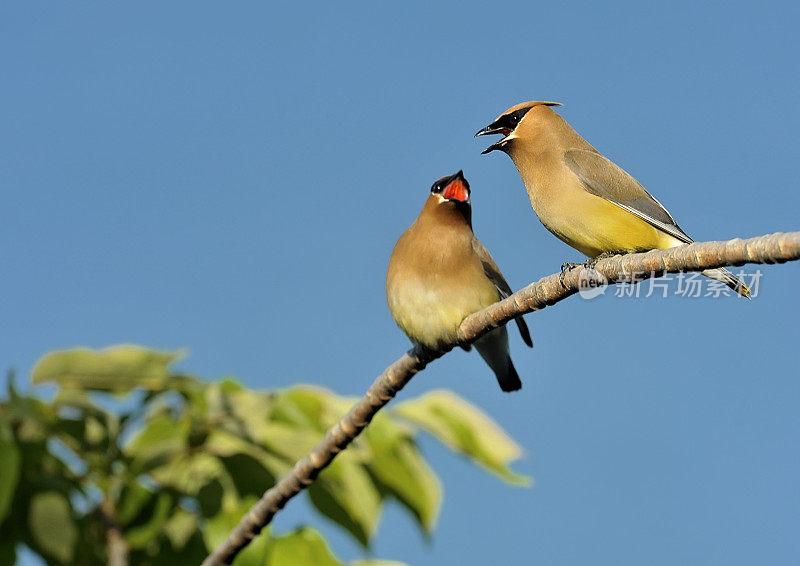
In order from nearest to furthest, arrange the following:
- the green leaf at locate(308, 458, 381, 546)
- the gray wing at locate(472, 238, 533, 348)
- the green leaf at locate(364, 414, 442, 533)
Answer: the gray wing at locate(472, 238, 533, 348) < the green leaf at locate(308, 458, 381, 546) < the green leaf at locate(364, 414, 442, 533)

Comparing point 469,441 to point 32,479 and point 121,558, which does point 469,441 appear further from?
point 32,479

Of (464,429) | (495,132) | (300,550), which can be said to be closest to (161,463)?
(300,550)

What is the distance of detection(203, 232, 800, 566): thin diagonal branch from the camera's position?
2.52 meters

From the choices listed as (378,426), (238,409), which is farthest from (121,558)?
(378,426)

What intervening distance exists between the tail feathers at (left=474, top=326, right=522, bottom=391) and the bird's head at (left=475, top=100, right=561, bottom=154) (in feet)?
2.55

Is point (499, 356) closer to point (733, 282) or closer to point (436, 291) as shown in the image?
point (436, 291)

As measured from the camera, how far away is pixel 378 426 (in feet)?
14.7

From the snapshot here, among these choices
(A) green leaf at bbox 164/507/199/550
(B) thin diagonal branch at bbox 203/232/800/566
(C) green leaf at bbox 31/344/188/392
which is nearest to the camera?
(B) thin diagonal branch at bbox 203/232/800/566

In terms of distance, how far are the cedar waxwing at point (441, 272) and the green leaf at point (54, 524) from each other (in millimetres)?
1538

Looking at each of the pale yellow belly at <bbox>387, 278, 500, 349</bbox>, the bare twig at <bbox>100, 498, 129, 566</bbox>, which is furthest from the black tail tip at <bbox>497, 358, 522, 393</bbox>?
the bare twig at <bbox>100, 498, 129, 566</bbox>

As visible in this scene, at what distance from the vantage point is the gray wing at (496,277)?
12.4 feet

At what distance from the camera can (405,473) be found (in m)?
4.61

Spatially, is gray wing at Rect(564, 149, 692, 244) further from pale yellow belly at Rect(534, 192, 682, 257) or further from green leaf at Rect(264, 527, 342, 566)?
green leaf at Rect(264, 527, 342, 566)

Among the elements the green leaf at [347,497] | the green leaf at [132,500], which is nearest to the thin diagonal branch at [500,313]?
the green leaf at [132,500]
